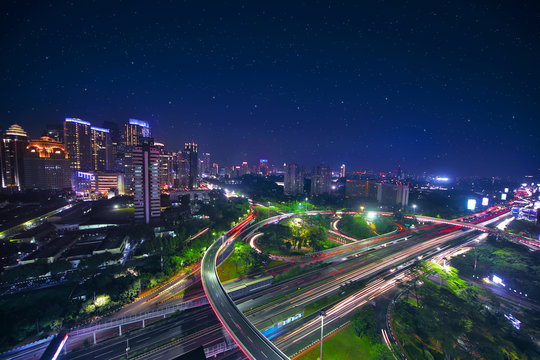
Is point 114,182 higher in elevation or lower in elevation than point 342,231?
higher

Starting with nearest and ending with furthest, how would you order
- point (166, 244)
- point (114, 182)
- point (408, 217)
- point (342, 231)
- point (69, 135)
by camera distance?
point (166, 244) → point (342, 231) → point (408, 217) → point (114, 182) → point (69, 135)

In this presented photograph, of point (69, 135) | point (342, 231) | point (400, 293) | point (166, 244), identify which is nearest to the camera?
point (400, 293)

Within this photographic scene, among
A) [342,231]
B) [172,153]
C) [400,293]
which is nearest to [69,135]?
[172,153]

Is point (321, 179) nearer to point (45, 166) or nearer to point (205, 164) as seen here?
point (45, 166)

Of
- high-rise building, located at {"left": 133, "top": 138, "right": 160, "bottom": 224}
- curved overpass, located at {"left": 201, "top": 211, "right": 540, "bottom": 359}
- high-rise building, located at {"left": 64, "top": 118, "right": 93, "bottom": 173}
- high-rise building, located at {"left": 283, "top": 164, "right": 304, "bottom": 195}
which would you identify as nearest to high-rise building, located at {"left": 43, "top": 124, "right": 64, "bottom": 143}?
high-rise building, located at {"left": 64, "top": 118, "right": 93, "bottom": 173}

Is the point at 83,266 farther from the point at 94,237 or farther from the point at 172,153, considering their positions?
the point at 172,153

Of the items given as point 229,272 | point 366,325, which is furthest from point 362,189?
point 366,325

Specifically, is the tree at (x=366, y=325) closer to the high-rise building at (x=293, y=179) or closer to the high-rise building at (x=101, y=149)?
the high-rise building at (x=293, y=179)

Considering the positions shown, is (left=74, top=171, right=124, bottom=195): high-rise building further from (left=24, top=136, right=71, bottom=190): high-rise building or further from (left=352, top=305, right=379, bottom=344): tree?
(left=352, top=305, right=379, bottom=344): tree
